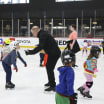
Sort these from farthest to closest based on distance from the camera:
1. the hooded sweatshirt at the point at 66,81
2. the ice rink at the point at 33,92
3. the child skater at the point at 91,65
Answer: the ice rink at the point at 33,92, the child skater at the point at 91,65, the hooded sweatshirt at the point at 66,81

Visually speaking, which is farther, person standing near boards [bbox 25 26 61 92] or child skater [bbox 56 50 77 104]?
person standing near boards [bbox 25 26 61 92]

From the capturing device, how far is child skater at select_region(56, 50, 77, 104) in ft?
7.11

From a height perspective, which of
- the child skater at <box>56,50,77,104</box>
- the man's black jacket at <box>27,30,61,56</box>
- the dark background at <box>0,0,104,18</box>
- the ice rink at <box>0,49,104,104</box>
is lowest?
the ice rink at <box>0,49,104,104</box>

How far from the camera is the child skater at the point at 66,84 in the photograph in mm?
2166

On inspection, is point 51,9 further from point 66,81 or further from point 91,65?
point 66,81

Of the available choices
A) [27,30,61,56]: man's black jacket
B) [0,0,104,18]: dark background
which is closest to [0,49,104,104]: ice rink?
[27,30,61,56]: man's black jacket

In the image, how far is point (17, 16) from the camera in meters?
19.4

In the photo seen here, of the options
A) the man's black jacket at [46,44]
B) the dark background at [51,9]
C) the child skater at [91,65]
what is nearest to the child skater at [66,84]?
the child skater at [91,65]

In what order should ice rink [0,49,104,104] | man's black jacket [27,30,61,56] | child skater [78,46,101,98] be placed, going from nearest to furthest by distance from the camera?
child skater [78,46,101,98], ice rink [0,49,104,104], man's black jacket [27,30,61,56]

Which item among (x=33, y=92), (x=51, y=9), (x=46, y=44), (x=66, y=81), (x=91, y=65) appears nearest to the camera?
(x=66, y=81)

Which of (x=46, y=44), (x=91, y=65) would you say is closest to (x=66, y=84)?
(x=91, y=65)

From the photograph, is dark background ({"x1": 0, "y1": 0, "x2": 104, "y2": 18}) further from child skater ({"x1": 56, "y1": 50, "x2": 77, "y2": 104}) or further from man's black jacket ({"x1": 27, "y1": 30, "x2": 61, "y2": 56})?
child skater ({"x1": 56, "y1": 50, "x2": 77, "y2": 104})

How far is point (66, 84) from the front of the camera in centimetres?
223

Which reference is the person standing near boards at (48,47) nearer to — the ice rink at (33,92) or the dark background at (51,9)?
the ice rink at (33,92)
